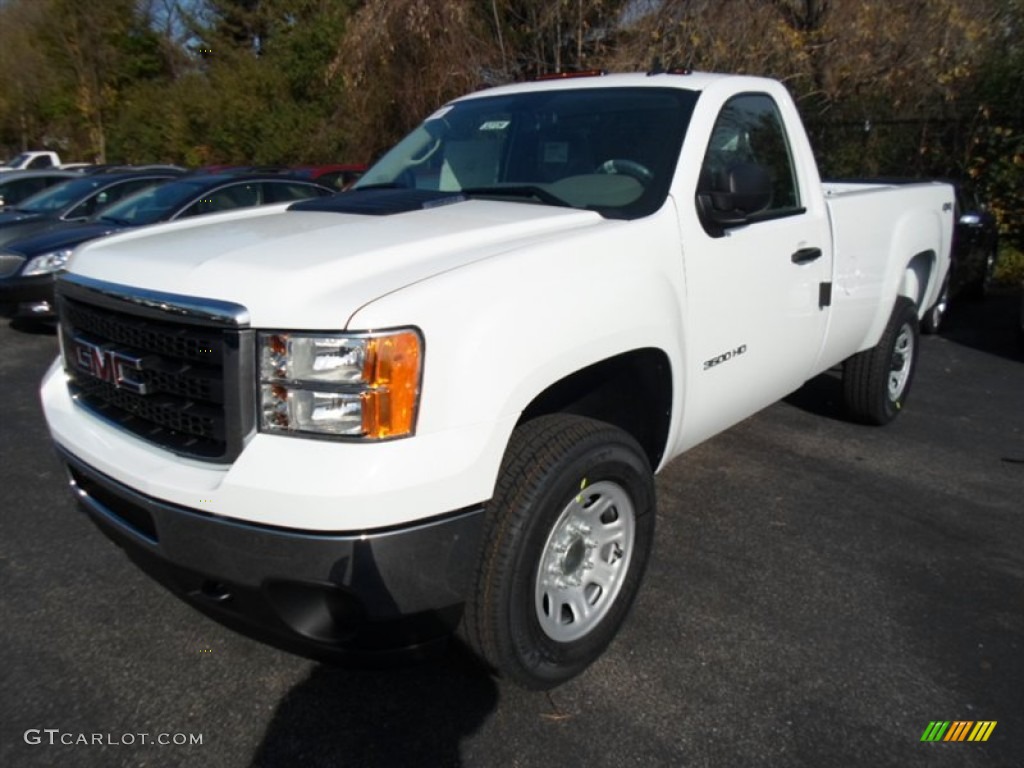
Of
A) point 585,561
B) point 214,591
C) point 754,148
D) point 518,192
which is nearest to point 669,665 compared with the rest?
point 585,561

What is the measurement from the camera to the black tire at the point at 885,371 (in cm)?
495

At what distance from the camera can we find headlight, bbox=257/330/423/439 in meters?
2.04

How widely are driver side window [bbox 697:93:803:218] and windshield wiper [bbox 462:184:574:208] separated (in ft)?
1.84

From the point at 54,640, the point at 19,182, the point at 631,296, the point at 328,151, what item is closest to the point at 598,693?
the point at 631,296

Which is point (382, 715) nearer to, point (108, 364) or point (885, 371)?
point (108, 364)

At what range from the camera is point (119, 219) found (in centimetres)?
830

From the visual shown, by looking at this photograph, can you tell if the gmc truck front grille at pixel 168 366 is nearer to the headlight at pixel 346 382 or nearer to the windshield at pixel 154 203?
the headlight at pixel 346 382

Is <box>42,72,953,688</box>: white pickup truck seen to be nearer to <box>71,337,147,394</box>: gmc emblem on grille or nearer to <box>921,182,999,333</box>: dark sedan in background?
<box>71,337,147,394</box>: gmc emblem on grille

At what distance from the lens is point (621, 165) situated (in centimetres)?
Answer: 325

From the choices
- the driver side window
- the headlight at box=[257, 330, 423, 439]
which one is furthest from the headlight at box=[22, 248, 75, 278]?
the headlight at box=[257, 330, 423, 439]

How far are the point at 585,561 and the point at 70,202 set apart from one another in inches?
380

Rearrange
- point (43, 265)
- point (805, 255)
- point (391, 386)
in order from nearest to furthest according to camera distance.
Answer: point (391, 386) < point (805, 255) < point (43, 265)

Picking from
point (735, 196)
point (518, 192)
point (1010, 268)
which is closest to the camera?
point (735, 196)

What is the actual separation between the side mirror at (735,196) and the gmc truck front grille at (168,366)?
1.84 m
